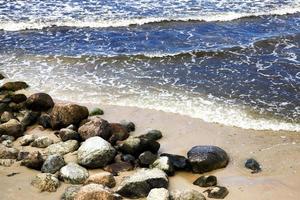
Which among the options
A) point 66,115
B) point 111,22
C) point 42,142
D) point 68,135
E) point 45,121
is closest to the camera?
point 42,142

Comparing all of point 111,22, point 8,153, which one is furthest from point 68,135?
point 111,22

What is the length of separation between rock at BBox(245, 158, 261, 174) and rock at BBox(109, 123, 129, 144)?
8.54 ft

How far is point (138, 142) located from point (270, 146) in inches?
110

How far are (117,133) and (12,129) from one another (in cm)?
226

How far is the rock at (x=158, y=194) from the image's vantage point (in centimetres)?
741

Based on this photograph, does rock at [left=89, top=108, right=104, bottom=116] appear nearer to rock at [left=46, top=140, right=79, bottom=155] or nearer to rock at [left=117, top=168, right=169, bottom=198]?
rock at [left=46, top=140, right=79, bottom=155]

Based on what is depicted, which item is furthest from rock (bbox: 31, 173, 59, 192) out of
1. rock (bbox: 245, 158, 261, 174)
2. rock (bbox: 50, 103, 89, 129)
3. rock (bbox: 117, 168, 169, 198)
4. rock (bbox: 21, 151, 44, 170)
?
rock (bbox: 245, 158, 261, 174)

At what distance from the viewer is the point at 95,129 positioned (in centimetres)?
941

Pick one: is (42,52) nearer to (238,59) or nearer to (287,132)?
(238,59)

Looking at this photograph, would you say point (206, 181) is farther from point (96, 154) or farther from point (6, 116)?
point (6, 116)

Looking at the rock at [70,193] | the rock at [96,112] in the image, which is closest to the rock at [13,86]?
the rock at [96,112]

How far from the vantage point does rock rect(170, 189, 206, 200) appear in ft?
24.5

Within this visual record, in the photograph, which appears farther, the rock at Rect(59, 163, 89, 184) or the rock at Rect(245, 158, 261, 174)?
the rock at Rect(245, 158, 261, 174)

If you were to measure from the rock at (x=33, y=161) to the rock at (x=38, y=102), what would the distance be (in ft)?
7.82
